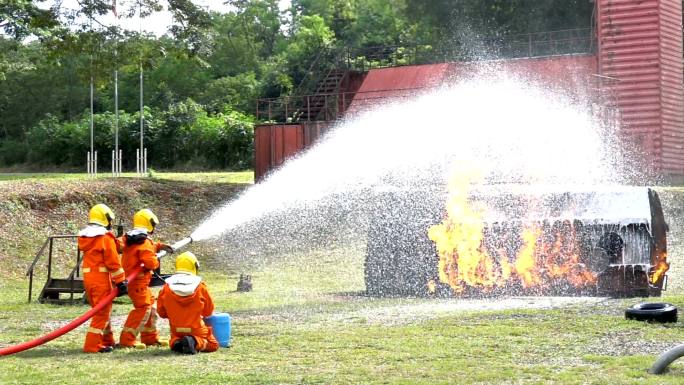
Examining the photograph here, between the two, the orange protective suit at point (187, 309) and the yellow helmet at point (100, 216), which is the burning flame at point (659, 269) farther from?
the yellow helmet at point (100, 216)

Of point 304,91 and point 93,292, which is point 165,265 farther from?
point 304,91

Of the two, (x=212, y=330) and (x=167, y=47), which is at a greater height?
(x=167, y=47)

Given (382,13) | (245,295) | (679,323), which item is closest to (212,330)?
(679,323)

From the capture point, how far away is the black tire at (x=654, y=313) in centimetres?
1164

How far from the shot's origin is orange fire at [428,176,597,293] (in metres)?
15.4

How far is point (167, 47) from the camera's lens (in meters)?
24.6

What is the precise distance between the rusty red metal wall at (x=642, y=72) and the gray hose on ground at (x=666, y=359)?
22880 millimetres

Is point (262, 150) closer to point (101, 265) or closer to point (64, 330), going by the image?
point (101, 265)

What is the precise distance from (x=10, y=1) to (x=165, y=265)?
662cm

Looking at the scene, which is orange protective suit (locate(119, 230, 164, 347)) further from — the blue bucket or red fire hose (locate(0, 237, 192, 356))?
the blue bucket

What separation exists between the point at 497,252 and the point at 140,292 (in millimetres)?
6486

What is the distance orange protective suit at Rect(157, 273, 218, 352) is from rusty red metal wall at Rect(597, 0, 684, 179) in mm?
22290

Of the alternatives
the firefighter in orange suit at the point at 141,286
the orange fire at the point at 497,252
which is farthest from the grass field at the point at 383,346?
the orange fire at the point at 497,252

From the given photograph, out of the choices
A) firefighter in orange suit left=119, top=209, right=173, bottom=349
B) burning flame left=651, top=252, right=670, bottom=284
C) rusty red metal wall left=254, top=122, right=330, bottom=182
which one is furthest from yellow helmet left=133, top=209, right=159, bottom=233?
rusty red metal wall left=254, top=122, right=330, bottom=182
